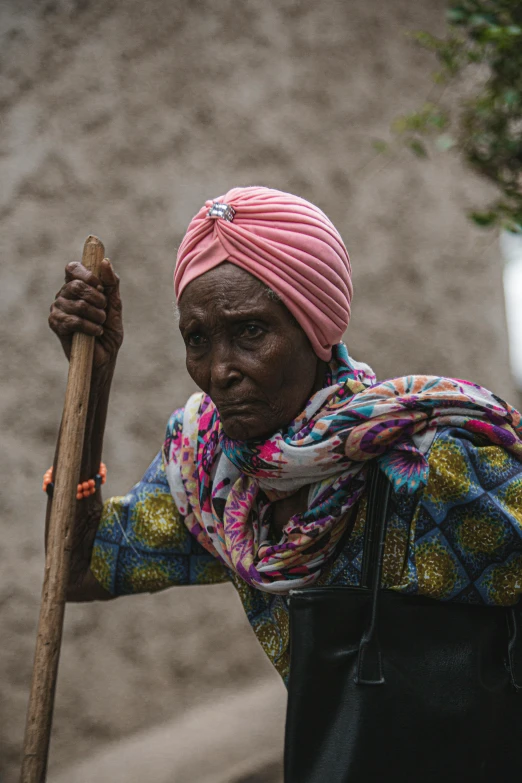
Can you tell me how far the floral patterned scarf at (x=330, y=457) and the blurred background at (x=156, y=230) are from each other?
50.3 inches

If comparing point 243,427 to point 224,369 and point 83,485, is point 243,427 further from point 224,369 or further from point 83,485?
point 83,485

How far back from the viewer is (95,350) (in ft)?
7.45

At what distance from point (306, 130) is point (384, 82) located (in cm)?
64

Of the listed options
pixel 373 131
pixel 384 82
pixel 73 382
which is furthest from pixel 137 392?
pixel 384 82

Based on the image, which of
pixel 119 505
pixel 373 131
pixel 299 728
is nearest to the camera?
pixel 299 728

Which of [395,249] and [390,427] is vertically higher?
[395,249]

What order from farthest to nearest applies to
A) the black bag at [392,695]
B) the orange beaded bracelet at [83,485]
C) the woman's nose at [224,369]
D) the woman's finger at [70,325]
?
the orange beaded bracelet at [83,485] → the woman's finger at [70,325] → the woman's nose at [224,369] → the black bag at [392,695]

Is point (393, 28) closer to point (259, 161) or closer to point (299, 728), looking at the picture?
point (259, 161)

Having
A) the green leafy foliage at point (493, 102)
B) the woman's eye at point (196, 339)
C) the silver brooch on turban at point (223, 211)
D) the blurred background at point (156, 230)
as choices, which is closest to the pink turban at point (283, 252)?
the silver brooch on turban at point (223, 211)

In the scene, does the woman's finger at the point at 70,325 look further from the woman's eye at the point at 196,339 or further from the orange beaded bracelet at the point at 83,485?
the orange beaded bracelet at the point at 83,485

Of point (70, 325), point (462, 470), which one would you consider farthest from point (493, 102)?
point (70, 325)

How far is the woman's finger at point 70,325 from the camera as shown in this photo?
2123 millimetres

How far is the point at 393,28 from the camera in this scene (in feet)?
14.3

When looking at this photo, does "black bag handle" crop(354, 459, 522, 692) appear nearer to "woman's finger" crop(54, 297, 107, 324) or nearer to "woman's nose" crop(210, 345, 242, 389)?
"woman's nose" crop(210, 345, 242, 389)
